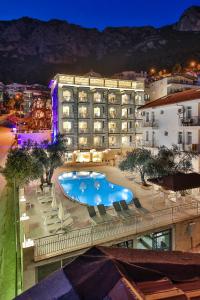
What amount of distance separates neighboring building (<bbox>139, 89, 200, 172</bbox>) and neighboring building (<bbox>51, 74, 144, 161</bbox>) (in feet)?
38.6

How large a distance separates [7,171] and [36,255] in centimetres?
801

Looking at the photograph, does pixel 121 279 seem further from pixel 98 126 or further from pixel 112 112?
pixel 112 112

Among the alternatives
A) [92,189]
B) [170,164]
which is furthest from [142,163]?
[92,189]

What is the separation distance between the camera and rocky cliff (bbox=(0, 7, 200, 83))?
307 feet

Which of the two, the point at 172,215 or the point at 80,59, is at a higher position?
the point at 80,59

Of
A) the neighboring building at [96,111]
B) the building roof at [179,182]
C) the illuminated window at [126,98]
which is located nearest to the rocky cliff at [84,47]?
the illuminated window at [126,98]

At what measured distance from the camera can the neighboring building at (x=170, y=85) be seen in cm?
4466

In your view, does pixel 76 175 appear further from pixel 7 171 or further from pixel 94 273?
pixel 94 273

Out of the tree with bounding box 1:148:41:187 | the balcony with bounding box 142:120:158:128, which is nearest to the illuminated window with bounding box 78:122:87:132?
the balcony with bounding box 142:120:158:128

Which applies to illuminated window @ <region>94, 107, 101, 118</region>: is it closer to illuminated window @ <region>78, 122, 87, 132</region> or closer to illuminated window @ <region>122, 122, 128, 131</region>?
illuminated window @ <region>78, 122, 87, 132</region>

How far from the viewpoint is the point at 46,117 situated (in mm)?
59094

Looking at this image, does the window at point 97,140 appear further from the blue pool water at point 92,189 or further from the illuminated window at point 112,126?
the blue pool water at point 92,189

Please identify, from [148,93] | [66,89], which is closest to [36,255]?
[66,89]

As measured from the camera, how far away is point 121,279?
3766 mm
